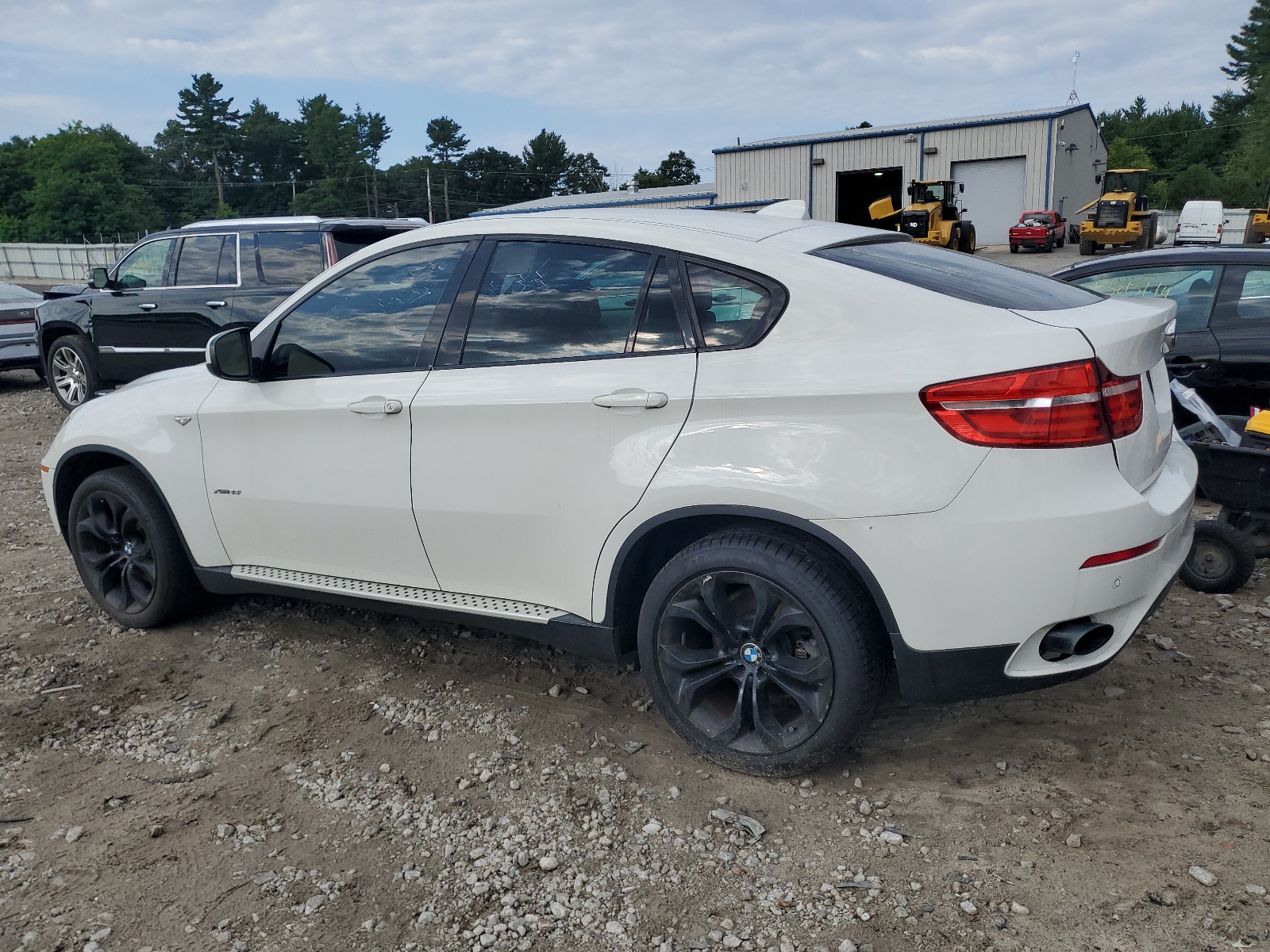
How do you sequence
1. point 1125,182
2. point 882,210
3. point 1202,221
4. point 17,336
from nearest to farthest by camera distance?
point 17,336
point 882,210
point 1125,182
point 1202,221

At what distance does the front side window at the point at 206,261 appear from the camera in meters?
8.98

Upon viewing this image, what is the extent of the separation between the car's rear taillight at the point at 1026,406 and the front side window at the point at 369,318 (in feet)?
5.98

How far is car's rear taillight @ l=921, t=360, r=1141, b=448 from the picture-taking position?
258 centimetres

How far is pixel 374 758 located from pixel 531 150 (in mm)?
104709

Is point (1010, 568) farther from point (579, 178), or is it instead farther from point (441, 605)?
point (579, 178)

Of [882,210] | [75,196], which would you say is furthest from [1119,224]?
[75,196]

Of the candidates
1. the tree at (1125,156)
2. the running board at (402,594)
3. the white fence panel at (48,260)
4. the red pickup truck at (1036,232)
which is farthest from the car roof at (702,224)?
the tree at (1125,156)

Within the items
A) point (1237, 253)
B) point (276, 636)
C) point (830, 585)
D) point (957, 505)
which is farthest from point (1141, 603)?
point (1237, 253)

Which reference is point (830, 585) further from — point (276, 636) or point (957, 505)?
point (276, 636)

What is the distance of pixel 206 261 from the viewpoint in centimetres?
910

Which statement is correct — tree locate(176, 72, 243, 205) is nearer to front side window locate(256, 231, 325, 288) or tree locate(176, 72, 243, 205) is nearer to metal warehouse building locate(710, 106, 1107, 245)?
metal warehouse building locate(710, 106, 1107, 245)

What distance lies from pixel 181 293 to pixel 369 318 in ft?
21.1

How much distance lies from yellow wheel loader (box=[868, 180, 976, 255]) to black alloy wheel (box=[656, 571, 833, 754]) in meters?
26.3

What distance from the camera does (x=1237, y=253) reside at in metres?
6.06
